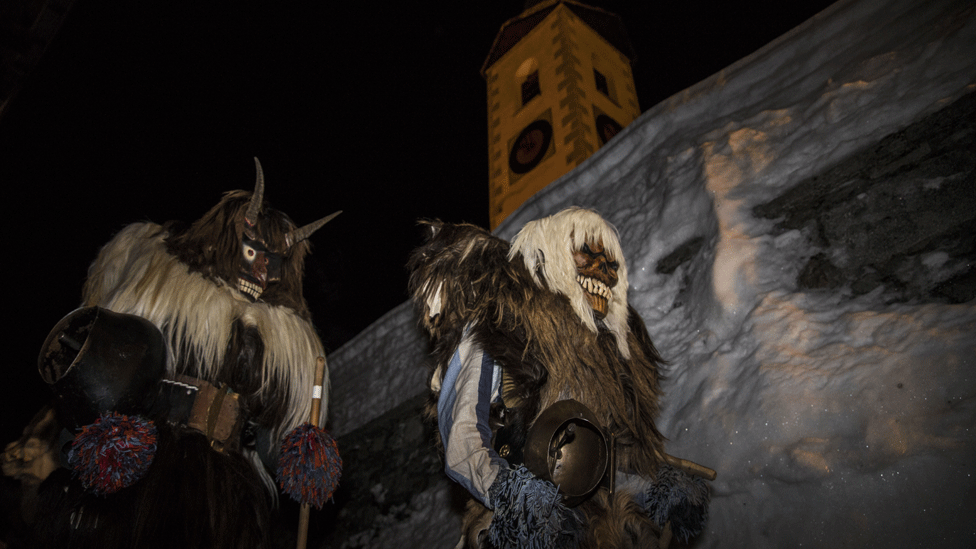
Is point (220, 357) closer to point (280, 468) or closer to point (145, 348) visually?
point (145, 348)

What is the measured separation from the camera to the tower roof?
1197 cm

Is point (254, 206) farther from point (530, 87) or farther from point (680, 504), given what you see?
point (530, 87)

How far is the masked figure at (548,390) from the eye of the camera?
1725mm

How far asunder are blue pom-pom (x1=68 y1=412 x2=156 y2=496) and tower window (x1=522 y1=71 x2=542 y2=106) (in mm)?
10269

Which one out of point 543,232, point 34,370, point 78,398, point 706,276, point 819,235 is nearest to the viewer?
point 78,398

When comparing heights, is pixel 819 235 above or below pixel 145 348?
above

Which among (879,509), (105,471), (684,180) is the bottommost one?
(879,509)

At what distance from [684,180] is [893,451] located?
1961 mm

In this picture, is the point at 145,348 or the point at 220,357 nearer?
the point at 145,348

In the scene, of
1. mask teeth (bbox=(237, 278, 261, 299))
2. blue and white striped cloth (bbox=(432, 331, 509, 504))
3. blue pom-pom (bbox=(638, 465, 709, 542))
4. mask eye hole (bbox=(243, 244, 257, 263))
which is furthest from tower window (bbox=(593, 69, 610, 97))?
blue pom-pom (bbox=(638, 465, 709, 542))

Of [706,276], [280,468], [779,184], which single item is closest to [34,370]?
[280,468]

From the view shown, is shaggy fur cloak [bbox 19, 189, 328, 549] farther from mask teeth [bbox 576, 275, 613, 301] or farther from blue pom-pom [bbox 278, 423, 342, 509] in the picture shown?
mask teeth [bbox 576, 275, 613, 301]

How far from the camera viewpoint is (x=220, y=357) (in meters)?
2.38

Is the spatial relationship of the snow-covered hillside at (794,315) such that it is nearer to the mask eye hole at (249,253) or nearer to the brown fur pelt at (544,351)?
the brown fur pelt at (544,351)
